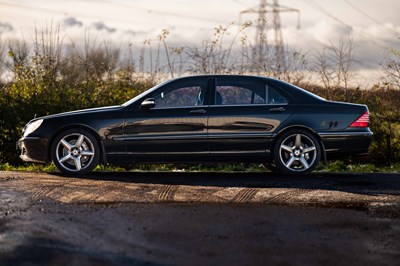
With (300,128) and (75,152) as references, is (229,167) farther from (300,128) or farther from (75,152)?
(75,152)

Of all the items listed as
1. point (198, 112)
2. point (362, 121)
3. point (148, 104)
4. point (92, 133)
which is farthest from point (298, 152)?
point (92, 133)

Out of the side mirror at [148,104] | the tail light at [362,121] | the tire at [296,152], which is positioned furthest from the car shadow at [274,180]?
the side mirror at [148,104]

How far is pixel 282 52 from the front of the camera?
1925 centimetres

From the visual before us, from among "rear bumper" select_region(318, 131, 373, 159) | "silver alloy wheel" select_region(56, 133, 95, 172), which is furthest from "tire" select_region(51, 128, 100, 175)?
"rear bumper" select_region(318, 131, 373, 159)

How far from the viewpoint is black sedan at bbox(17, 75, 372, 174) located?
38.3ft

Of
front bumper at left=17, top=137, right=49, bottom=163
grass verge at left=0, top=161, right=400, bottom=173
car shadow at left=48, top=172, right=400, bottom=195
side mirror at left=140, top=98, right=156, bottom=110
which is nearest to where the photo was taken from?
car shadow at left=48, top=172, right=400, bottom=195

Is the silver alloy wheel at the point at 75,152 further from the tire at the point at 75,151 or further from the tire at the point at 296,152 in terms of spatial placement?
the tire at the point at 296,152

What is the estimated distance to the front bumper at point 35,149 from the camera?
1198 centimetres

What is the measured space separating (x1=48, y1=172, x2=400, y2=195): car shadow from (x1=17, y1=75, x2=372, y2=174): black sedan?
0.27 metres

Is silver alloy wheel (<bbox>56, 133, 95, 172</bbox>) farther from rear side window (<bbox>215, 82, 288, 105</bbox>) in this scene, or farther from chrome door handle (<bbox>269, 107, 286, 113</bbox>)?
chrome door handle (<bbox>269, 107, 286, 113</bbox>)

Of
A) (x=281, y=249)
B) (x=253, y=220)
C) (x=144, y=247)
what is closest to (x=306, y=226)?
(x=253, y=220)

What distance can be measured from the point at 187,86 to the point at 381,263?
6.25 metres

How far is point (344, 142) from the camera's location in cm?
1183

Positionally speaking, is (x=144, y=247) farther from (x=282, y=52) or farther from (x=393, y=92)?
(x=282, y=52)
